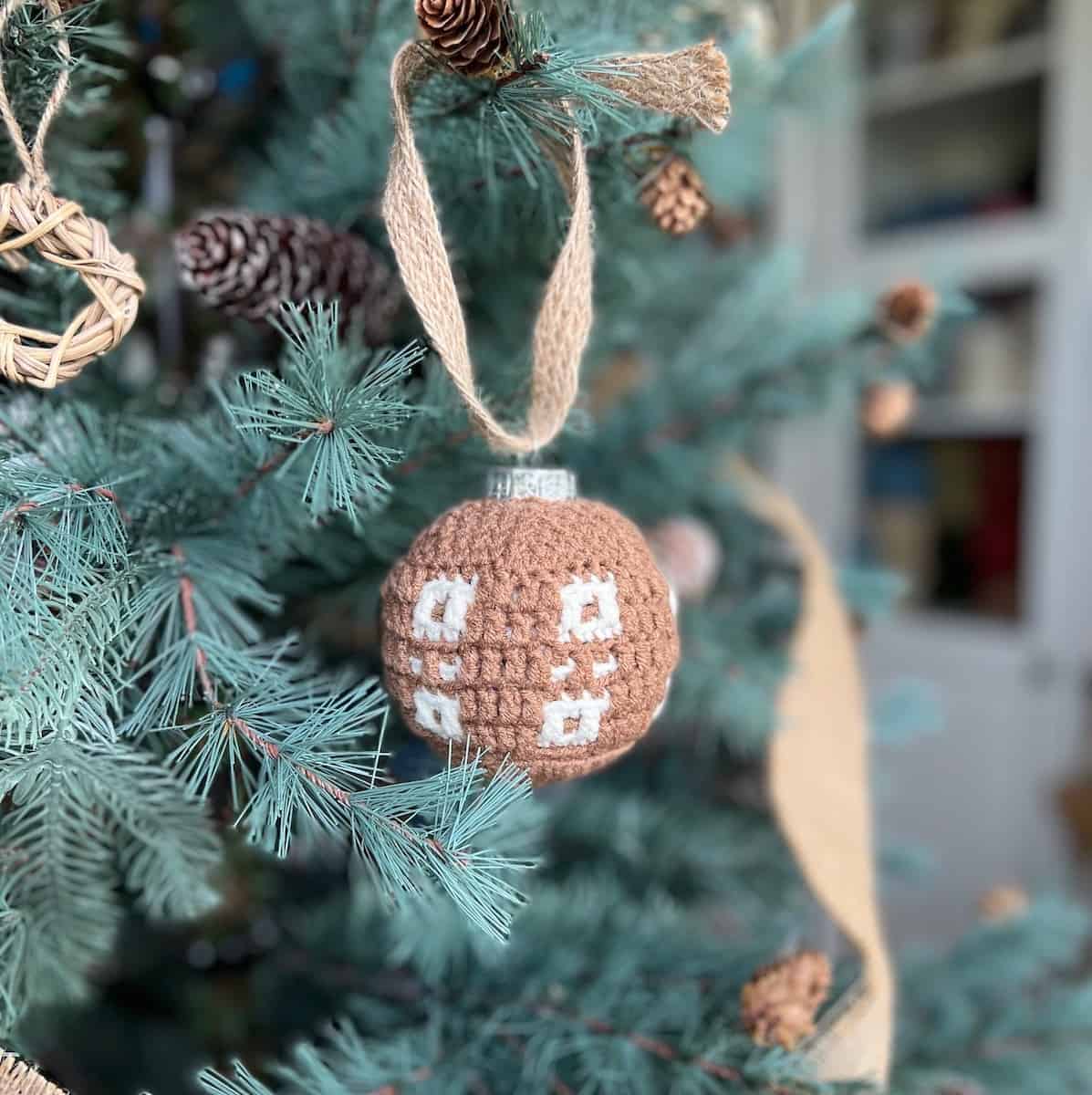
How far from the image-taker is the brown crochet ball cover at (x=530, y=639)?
0.21 m

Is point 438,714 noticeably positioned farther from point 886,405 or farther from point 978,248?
point 978,248

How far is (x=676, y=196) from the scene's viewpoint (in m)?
0.26

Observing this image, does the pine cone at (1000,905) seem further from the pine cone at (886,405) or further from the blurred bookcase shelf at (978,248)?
the blurred bookcase shelf at (978,248)

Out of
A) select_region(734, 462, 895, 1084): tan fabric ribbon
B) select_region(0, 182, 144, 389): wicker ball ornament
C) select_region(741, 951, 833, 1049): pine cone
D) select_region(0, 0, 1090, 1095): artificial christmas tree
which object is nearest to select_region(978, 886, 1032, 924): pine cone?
select_region(0, 0, 1090, 1095): artificial christmas tree

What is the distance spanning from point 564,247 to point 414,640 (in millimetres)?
102

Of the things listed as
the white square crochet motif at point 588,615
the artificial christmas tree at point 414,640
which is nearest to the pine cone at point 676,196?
the artificial christmas tree at point 414,640

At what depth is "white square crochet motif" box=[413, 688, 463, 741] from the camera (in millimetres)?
214

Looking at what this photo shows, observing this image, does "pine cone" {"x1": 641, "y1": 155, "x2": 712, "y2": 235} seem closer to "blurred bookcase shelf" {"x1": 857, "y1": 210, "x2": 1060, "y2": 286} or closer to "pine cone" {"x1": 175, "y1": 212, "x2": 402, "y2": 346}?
"pine cone" {"x1": 175, "y1": 212, "x2": 402, "y2": 346}

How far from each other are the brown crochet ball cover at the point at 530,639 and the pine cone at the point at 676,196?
0.10 m

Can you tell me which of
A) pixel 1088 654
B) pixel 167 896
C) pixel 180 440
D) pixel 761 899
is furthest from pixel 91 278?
→ pixel 1088 654

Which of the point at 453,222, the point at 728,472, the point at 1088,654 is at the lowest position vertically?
the point at 1088,654

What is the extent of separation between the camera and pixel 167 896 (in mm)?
277

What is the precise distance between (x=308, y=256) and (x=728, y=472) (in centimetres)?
30

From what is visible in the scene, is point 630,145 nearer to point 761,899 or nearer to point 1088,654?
point 761,899
